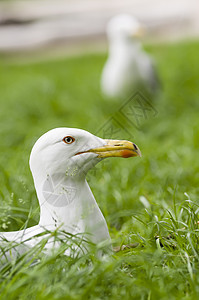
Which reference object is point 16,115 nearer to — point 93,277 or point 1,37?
point 93,277

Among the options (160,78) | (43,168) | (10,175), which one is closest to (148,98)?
(160,78)

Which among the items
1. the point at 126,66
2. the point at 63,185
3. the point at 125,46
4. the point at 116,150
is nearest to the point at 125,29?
the point at 125,46

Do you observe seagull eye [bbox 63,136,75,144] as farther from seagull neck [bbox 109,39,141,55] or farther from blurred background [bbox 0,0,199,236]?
seagull neck [bbox 109,39,141,55]

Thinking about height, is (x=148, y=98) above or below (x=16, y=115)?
below

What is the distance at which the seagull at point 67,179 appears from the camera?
2.38 meters

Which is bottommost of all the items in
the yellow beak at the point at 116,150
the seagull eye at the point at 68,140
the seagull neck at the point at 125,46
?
the yellow beak at the point at 116,150

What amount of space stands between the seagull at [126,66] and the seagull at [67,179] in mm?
4568

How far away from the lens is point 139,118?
562 centimetres

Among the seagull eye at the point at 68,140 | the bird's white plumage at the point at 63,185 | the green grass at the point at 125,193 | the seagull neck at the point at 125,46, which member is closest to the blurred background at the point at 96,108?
the green grass at the point at 125,193

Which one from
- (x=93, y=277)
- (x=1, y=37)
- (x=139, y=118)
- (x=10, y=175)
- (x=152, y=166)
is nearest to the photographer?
(x=93, y=277)

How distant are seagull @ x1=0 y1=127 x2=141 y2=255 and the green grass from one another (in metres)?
0.10

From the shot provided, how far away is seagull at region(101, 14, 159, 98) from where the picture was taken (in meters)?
7.00

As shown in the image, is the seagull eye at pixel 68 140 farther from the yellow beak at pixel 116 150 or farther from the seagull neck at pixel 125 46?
the seagull neck at pixel 125 46

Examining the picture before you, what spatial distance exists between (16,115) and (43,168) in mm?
4319
